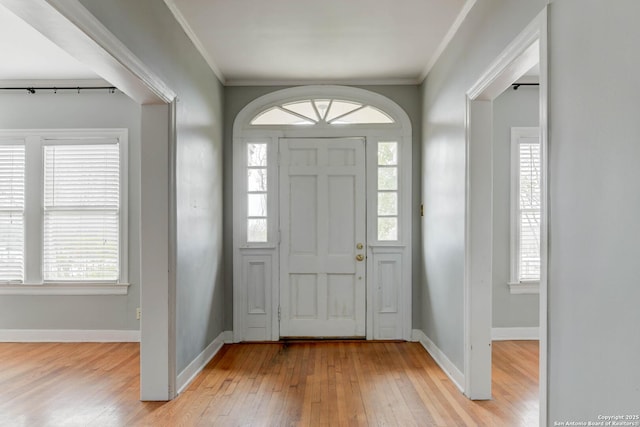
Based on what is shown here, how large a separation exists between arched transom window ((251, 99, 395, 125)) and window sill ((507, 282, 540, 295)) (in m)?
2.25

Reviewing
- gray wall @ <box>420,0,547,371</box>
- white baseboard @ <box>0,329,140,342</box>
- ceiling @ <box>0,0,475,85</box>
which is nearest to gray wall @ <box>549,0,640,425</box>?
gray wall @ <box>420,0,547,371</box>

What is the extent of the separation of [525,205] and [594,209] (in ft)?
11.3

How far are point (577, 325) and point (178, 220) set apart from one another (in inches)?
102

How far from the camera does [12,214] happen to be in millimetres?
4758

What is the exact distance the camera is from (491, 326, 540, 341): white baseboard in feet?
16.0

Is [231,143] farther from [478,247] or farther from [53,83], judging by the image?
[478,247]

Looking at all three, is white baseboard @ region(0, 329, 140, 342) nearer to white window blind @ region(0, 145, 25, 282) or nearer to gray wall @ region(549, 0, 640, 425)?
white window blind @ region(0, 145, 25, 282)

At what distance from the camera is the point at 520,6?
7.71 ft

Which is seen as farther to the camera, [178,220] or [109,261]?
[109,261]

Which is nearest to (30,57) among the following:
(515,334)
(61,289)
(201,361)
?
(61,289)

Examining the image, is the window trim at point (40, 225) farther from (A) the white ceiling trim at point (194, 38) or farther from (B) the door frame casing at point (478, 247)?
(B) the door frame casing at point (478, 247)

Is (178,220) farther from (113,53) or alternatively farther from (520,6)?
(520,6)

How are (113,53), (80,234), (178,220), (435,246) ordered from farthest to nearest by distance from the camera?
1. (80,234)
2. (435,246)
3. (178,220)
4. (113,53)

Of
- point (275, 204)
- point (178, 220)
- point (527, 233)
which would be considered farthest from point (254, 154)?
point (527, 233)
